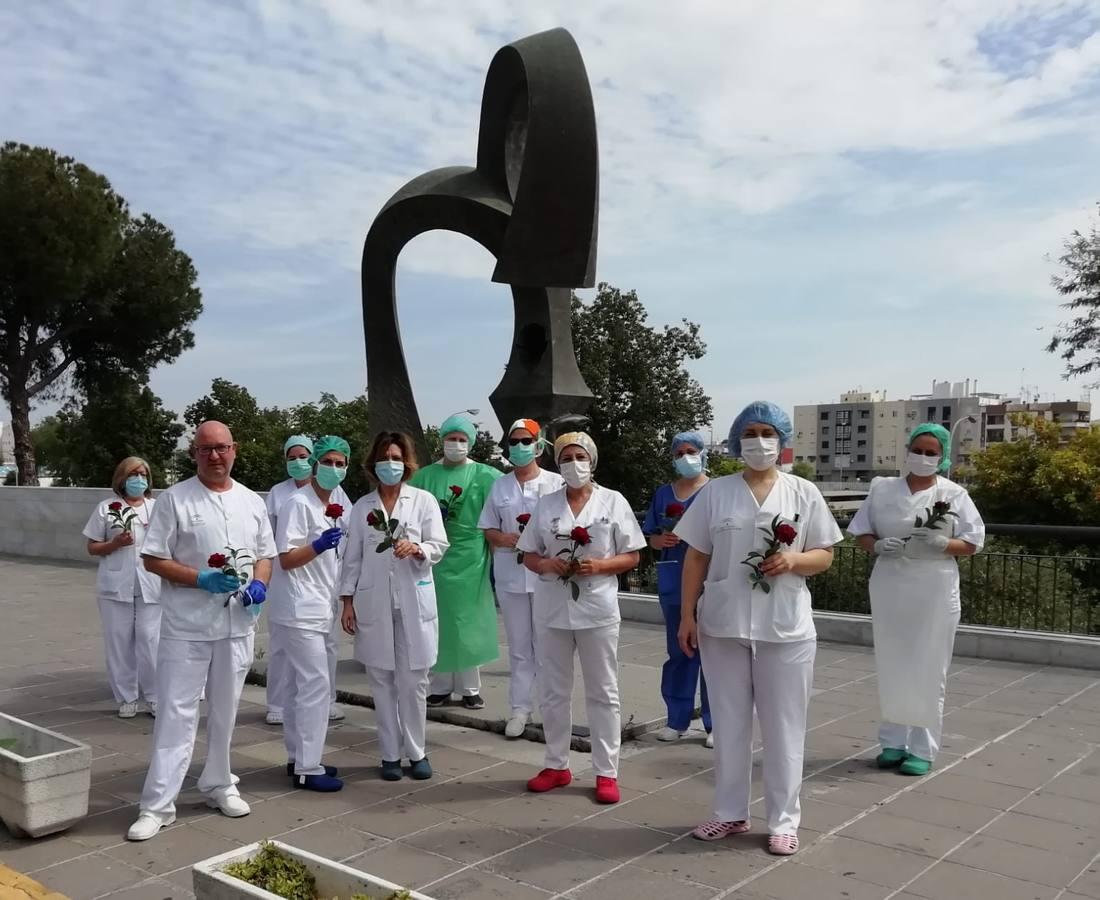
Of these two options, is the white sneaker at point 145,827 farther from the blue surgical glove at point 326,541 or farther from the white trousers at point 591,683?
the white trousers at point 591,683

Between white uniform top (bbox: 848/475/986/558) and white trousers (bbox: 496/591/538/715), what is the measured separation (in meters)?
2.05

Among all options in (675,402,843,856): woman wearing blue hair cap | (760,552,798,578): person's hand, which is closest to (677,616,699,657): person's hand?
(675,402,843,856): woman wearing blue hair cap

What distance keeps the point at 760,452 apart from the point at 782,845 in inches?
62.1

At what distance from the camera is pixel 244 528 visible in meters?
4.37

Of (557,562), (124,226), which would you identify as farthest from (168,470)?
(557,562)

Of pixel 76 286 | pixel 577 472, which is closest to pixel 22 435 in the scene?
pixel 76 286

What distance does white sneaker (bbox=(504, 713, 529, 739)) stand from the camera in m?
5.75

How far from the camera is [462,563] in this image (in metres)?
6.02

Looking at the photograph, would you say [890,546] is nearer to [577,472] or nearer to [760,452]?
[760,452]

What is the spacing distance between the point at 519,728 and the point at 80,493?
41.2 feet

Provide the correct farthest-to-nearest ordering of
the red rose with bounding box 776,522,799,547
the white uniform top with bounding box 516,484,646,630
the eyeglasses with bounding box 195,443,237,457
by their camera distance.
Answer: the white uniform top with bounding box 516,484,646,630, the eyeglasses with bounding box 195,443,237,457, the red rose with bounding box 776,522,799,547

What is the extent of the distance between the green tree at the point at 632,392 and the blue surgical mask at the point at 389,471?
1801 centimetres

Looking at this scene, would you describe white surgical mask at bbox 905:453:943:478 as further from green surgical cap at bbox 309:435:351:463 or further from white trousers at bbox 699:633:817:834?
green surgical cap at bbox 309:435:351:463

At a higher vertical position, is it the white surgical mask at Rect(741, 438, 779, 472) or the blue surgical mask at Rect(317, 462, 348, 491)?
the white surgical mask at Rect(741, 438, 779, 472)
